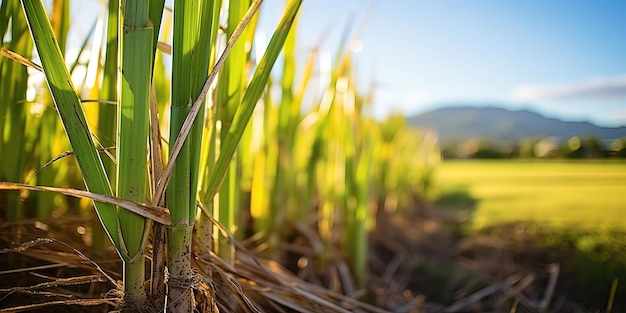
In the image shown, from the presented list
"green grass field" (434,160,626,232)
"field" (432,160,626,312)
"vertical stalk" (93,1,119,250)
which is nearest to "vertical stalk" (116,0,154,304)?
"vertical stalk" (93,1,119,250)

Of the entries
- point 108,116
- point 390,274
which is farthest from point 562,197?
point 108,116

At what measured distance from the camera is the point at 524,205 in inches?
56.9

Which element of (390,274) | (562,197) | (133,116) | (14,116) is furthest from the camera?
(562,197)

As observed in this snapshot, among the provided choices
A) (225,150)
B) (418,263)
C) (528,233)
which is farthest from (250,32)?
(528,233)

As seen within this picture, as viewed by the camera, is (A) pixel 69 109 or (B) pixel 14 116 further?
(B) pixel 14 116

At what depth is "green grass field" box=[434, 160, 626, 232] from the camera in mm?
860

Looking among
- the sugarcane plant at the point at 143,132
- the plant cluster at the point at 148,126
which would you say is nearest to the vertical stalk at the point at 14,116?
the plant cluster at the point at 148,126

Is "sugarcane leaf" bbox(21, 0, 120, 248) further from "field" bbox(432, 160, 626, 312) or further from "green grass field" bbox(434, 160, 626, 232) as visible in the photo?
"green grass field" bbox(434, 160, 626, 232)

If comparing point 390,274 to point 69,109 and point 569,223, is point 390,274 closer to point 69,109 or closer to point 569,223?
point 569,223

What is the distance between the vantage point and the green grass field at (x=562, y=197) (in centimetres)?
86

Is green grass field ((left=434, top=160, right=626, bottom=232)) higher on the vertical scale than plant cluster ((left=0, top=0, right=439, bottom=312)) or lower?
lower

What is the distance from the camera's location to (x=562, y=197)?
1.19m

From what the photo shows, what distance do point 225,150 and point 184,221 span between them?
0.07 metres

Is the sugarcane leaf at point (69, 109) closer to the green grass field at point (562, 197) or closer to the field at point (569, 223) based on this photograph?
the field at point (569, 223)
